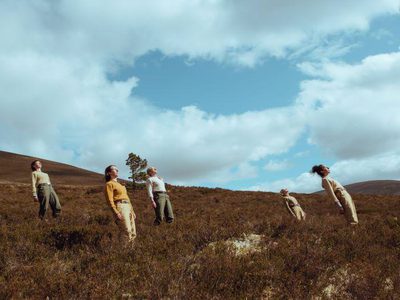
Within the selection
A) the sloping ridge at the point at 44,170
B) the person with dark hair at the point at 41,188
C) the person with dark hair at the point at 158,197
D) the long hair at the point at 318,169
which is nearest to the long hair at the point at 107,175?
the person with dark hair at the point at 158,197

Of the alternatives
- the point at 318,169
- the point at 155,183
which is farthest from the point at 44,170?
the point at 318,169

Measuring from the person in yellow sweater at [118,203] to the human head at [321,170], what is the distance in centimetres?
400

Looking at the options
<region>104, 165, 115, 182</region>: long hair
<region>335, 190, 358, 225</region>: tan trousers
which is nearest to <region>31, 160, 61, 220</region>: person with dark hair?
<region>104, 165, 115, 182</region>: long hair

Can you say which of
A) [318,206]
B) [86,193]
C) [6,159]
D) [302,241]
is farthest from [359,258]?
[6,159]

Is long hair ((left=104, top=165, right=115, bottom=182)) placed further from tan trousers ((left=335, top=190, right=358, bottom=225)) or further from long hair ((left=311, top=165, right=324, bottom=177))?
tan trousers ((left=335, top=190, right=358, bottom=225))

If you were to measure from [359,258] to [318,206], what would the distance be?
18567 mm

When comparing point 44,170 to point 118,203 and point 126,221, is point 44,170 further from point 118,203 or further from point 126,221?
Answer: point 126,221

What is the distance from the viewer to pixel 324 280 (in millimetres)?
4926

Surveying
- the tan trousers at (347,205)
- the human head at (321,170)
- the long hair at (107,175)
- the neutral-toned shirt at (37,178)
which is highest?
the neutral-toned shirt at (37,178)

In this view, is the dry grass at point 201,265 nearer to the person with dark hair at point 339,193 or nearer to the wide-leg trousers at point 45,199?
the person with dark hair at point 339,193

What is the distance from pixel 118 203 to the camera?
7.31 metres

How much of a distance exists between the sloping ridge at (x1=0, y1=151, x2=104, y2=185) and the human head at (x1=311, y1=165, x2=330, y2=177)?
233 feet

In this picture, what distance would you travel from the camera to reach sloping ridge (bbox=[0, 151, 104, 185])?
3006 inches

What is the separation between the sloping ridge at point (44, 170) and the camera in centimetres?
7636
